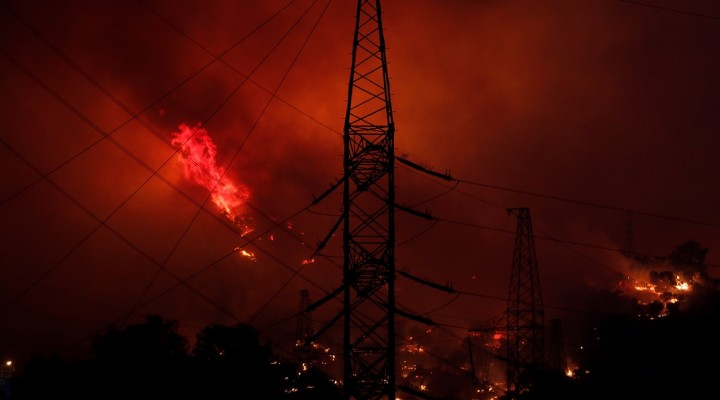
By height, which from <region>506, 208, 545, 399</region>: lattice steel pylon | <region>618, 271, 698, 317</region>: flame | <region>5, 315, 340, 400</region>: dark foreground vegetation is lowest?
<region>5, 315, 340, 400</region>: dark foreground vegetation

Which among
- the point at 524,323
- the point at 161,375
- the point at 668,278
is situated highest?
the point at 668,278

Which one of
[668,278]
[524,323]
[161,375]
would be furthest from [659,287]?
[161,375]

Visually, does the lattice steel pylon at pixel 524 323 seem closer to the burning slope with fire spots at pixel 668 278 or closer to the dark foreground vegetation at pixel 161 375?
the dark foreground vegetation at pixel 161 375

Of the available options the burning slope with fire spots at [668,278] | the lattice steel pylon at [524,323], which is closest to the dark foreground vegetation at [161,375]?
the lattice steel pylon at [524,323]

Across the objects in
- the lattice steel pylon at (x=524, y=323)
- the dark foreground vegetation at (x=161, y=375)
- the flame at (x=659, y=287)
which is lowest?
the dark foreground vegetation at (x=161, y=375)

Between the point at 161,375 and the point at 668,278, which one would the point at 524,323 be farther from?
the point at 668,278

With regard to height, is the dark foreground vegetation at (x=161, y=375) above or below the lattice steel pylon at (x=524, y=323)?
below

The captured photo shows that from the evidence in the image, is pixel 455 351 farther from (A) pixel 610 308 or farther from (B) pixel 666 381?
(B) pixel 666 381

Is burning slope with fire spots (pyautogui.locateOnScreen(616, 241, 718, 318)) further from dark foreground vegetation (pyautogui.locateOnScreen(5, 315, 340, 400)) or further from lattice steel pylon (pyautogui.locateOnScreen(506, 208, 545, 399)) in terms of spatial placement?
dark foreground vegetation (pyautogui.locateOnScreen(5, 315, 340, 400))

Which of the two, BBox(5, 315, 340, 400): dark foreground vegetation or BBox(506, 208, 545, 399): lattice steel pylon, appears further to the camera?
BBox(506, 208, 545, 399): lattice steel pylon

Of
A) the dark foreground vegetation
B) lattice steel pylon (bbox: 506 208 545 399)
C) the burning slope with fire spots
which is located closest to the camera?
the dark foreground vegetation

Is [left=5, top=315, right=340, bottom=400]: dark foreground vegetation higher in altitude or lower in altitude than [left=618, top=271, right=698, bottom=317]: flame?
lower

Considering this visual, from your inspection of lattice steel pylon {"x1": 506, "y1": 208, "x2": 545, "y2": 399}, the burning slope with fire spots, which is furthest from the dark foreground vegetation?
the burning slope with fire spots

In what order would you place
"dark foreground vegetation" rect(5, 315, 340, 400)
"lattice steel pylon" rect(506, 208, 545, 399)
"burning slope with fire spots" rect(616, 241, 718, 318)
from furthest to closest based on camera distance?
"burning slope with fire spots" rect(616, 241, 718, 318), "lattice steel pylon" rect(506, 208, 545, 399), "dark foreground vegetation" rect(5, 315, 340, 400)
